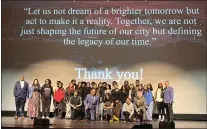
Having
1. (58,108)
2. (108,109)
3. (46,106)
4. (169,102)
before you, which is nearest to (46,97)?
(46,106)

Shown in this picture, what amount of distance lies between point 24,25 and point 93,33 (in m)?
1.32

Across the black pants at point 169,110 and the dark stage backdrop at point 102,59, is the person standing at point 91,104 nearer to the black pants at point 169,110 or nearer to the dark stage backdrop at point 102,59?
the dark stage backdrop at point 102,59

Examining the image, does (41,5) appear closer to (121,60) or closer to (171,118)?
(121,60)

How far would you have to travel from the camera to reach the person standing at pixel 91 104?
25.7 feet

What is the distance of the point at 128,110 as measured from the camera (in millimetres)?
7770

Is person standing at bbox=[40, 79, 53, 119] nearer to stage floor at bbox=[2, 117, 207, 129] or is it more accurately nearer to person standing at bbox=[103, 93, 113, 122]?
stage floor at bbox=[2, 117, 207, 129]

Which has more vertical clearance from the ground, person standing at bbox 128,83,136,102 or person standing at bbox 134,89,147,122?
person standing at bbox 128,83,136,102

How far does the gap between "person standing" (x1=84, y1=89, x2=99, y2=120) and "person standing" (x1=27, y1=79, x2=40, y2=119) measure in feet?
3.11

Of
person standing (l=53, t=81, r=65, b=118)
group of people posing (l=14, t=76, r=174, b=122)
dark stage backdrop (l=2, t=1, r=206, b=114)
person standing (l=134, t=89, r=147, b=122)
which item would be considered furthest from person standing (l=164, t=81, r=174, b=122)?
person standing (l=53, t=81, r=65, b=118)

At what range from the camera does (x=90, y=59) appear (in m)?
7.68

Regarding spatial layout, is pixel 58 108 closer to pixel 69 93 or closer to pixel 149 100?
pixel 69 93

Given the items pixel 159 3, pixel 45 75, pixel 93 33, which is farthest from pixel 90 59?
pixel 159 3

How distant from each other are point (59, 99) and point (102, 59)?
3.98 feet

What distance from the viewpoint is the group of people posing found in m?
7.76
